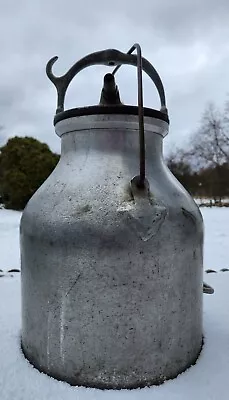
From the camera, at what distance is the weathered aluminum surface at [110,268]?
927 mm

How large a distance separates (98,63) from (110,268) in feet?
1.86

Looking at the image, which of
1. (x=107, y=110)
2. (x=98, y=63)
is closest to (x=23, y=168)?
(x=98, y=63)

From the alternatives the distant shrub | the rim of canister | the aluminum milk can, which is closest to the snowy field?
the aluminum milk can

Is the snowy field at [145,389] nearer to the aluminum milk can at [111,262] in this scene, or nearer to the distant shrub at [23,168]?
the aluminum milk can at [111,262]

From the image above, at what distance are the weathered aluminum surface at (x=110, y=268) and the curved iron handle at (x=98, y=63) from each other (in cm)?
16

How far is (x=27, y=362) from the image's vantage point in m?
1.06

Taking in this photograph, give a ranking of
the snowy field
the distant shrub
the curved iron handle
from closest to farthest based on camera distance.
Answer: the snowy field, the curved iron handle, the distant shrub

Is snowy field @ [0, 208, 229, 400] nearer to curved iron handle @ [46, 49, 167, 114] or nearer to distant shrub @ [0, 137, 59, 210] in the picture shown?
curved iron handle @ [46, 49, 167, 114]

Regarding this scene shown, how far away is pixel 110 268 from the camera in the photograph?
922 millimetres

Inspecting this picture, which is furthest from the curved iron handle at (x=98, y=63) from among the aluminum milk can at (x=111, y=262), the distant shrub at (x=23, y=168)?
the distant shrub at (x=23, y=168)

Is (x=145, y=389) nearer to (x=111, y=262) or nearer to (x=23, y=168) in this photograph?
(x=111, y=262)

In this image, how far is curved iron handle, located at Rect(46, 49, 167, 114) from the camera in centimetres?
109

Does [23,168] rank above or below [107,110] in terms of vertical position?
above

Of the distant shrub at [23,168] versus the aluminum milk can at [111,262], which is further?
the distant shrub at [23,168]
